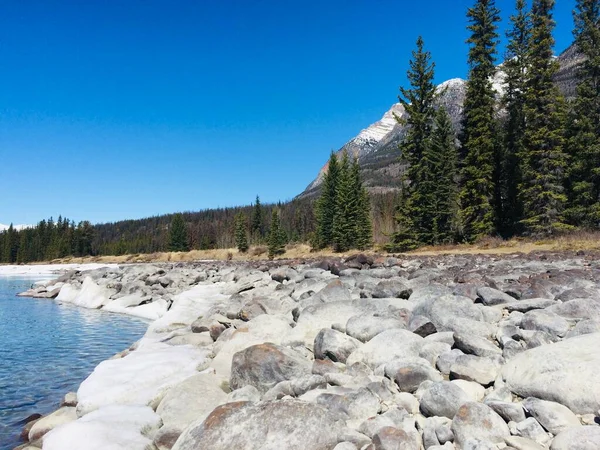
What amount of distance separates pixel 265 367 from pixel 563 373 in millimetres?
2751

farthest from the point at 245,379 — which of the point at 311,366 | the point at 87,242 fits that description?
the point at 87,242

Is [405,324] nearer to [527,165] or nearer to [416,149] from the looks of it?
[527,165]

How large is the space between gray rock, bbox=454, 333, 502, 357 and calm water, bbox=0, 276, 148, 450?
16.3 ft

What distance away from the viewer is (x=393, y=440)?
2865 mm

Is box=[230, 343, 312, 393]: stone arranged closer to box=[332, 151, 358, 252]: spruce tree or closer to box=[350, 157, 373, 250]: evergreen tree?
box=[350, 157, 373, 250]: evergreen tree

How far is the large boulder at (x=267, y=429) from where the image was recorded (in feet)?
9.98

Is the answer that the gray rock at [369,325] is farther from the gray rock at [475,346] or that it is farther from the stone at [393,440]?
the stone at [393,440]

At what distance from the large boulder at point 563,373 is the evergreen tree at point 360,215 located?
117 feet

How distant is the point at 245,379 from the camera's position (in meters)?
4.47

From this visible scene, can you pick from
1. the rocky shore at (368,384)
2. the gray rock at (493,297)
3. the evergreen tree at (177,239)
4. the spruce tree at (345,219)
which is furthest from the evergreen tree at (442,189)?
the evergreen tree at (177,239)

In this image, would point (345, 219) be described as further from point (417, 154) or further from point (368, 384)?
point (368, 384)

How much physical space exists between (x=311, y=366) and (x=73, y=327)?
10.3 meters

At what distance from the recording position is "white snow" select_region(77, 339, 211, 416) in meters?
4.73

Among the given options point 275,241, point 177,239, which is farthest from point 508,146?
point 177,239
